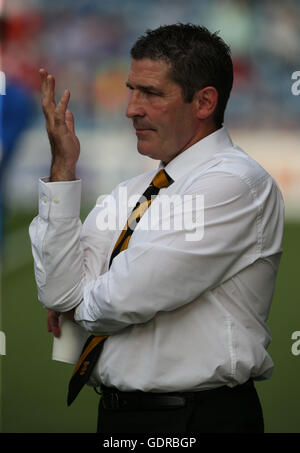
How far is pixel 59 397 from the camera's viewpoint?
388cm

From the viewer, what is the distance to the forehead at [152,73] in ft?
6.08

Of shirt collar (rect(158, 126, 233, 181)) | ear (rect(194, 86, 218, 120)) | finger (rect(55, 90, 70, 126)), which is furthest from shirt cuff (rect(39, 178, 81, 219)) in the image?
ear (rect(194, 86, 218, 120))

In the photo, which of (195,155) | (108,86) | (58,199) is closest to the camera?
(58,199)

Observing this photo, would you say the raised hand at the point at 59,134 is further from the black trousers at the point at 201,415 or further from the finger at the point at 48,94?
the black trousers at the point at 201,415

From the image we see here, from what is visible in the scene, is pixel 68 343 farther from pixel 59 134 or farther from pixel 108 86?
pixel 108 86

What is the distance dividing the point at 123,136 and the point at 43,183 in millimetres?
7733

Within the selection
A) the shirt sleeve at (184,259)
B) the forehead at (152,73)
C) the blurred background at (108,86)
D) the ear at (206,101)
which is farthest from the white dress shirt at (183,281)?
the blurred background at (108,86)

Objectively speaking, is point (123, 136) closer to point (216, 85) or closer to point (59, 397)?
point (59, 397)

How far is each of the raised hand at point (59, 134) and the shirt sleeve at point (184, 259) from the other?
241 mm

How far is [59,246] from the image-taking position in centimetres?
181

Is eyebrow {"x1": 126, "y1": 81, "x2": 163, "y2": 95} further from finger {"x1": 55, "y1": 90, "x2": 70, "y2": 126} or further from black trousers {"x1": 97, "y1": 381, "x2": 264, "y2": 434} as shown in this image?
black trousers {"x1": 97, "y1": 381, "x2": 264, "y2": 434}

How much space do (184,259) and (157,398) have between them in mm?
341

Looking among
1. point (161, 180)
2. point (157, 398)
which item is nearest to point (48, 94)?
point (161, 180)

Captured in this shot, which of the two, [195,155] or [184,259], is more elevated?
[195,155]
